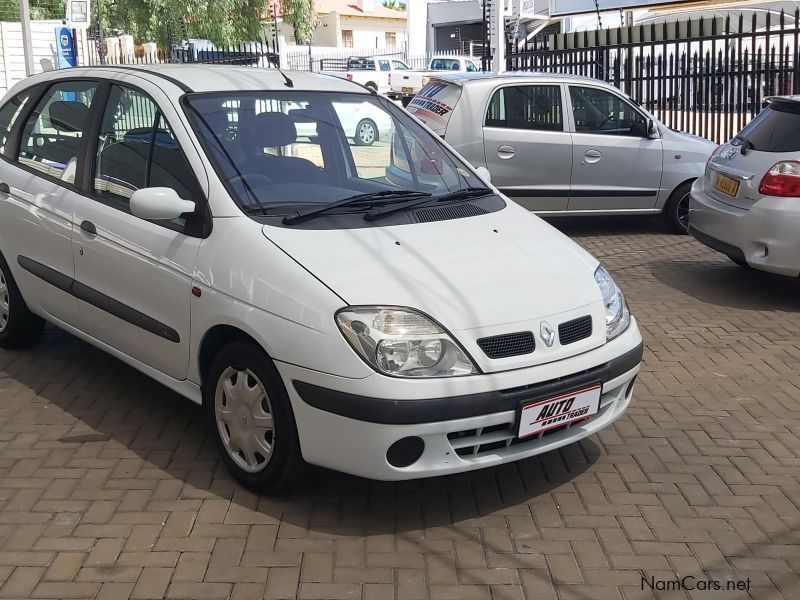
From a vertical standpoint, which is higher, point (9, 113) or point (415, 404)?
point (9, 113)

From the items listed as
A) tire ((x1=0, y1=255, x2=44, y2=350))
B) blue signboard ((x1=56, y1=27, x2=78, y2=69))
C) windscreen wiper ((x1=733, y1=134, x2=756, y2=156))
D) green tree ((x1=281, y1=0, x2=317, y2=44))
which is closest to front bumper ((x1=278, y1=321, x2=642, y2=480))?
tire ((x1=0, y1=255, x2=44, y2=350))

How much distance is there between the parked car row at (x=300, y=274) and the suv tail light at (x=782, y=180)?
3093 millimetres

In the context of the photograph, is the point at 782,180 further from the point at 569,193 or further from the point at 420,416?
the point at 420,416

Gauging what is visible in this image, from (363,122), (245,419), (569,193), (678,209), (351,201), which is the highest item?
(363,122)

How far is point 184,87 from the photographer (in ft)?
15.2

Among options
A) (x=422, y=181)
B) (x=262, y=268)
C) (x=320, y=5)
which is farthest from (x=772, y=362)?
(x=320, y=5)

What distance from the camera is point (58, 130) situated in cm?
541

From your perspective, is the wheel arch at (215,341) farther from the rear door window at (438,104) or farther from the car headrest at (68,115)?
the rear door window at (438,104)

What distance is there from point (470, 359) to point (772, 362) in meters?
3.14

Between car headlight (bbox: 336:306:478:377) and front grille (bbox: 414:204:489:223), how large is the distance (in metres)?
0.82

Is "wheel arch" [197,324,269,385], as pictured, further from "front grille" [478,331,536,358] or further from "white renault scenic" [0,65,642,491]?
"front grille" [478,331,536,358]

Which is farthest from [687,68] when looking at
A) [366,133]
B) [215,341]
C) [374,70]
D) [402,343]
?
[374,70]

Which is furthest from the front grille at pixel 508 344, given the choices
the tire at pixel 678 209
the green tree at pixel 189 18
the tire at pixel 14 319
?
the green tree at pixel 189 18

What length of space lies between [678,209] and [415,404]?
720cm
